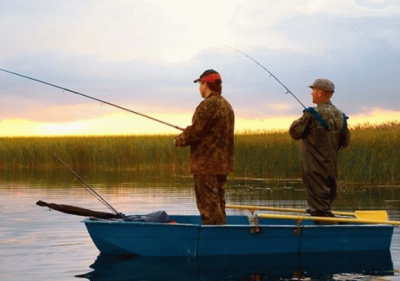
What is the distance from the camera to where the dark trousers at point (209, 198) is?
28.2 ft

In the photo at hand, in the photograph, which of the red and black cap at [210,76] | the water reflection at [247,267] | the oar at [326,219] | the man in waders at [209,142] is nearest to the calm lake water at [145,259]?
the water reflection at [247,267]

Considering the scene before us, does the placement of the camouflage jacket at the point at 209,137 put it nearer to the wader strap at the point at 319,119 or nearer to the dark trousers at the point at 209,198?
the dark trousers at the point at 209,198

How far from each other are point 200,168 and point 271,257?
1098mm

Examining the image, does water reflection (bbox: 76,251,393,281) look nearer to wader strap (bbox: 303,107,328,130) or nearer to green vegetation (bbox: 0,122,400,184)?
wader strap (bbox: 303,107,328,130)

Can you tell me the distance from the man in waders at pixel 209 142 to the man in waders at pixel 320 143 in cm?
80

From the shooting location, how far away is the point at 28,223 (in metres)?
11.9

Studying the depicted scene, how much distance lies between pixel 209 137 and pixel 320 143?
1.18 metres

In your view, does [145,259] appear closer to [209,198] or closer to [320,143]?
[209,198]

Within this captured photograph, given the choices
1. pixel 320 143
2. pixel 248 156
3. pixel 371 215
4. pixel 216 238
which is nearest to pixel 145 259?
pixel 216 238

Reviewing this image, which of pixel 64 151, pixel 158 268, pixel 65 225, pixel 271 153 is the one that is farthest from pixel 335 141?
pixel 64 151

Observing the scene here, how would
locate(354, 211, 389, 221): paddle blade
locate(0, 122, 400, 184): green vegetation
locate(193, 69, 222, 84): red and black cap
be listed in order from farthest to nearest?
locate(0, 122, 400, 184): green vegetation → locate(354, 211, 389, 221): paddle blade → locate(193, 69, 222, 84): red and black cap

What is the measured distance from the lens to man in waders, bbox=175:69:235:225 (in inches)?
336

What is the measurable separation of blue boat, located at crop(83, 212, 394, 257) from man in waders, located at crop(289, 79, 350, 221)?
39cm

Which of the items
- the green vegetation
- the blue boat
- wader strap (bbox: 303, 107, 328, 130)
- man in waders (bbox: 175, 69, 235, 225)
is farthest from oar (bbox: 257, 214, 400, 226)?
the green vegetation
